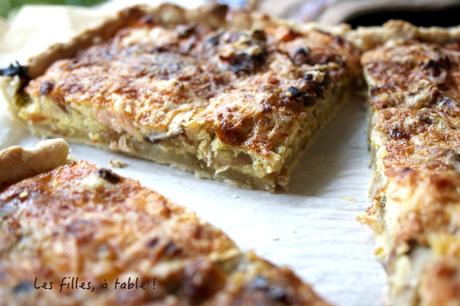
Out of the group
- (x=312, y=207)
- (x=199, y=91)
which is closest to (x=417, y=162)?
(x=312, y=207)

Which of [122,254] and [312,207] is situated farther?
[312,207]

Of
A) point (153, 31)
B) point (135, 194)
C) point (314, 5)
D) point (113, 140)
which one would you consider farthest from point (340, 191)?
point (314, 5)

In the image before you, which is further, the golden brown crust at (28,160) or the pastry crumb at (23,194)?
the golden brown crust at (28,160)

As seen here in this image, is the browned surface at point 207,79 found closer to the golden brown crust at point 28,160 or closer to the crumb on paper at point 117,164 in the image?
the crumb on paper at point 117,164

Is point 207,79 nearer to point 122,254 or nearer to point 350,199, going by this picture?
point 350,199

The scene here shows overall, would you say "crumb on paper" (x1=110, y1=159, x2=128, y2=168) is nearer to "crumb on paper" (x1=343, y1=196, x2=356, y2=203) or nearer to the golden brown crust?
the golden brown crust

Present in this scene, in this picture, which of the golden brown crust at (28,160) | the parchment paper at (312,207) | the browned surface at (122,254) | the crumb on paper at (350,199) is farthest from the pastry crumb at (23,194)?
the crumb on paper at (350,199)

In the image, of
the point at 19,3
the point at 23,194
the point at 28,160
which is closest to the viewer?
the point at 23,194

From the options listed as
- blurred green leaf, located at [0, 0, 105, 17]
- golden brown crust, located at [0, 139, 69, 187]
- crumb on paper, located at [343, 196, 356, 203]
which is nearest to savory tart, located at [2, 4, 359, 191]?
crumb on paper, located at [343, 196, 356, 203]
